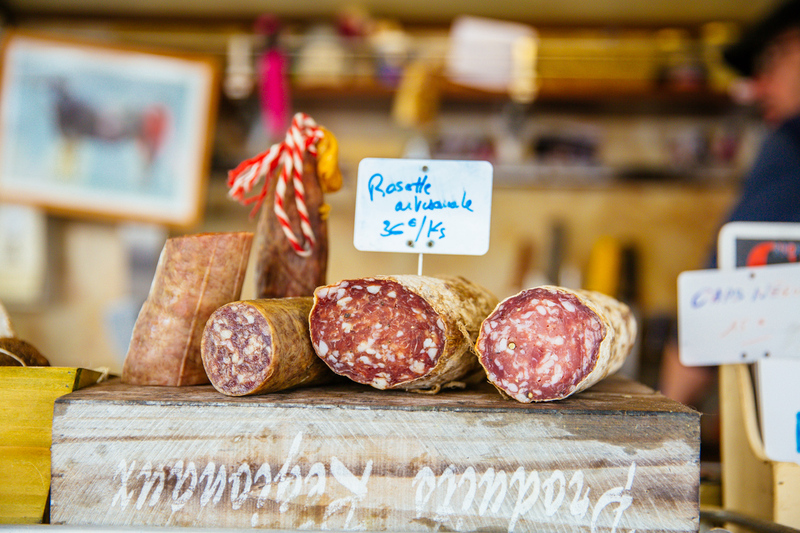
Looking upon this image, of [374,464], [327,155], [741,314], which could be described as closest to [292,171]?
[327,155]

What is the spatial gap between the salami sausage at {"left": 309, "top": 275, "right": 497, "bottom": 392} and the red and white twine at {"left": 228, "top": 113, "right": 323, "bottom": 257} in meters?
0.25

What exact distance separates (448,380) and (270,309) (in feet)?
1.17

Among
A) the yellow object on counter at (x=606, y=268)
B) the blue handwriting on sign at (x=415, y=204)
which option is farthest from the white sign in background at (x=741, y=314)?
the yellow object on counter at (x=606, y=268)

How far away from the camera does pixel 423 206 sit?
47.6 inches

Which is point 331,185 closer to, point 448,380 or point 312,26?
point 448,380

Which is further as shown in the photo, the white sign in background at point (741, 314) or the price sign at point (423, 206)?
the white sign in background at point (741, 314)

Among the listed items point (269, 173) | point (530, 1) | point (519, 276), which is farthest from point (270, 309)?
point (530, 1)

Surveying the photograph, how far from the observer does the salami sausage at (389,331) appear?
103 centimetres

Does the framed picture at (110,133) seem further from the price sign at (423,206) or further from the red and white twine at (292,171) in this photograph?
the price sign at (423,206)

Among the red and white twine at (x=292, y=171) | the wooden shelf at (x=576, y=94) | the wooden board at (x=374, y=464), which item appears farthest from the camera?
the wooden shelf at (x=576, y=94)

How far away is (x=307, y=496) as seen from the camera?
3.17 ft

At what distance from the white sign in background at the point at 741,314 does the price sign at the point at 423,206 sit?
21.0 inches

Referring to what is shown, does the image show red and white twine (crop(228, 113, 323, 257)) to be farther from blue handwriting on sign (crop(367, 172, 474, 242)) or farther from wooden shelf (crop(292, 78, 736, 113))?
wooden shelf (crop(292, 78, 736, 113))

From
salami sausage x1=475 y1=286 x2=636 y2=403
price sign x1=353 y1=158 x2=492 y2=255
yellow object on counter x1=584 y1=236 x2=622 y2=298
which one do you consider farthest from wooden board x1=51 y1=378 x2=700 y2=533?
yellow object on counter x1=584 y1=236 x2=622 y2=298
